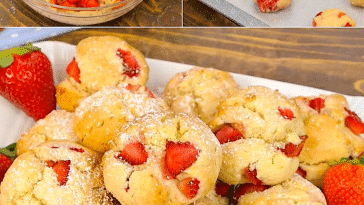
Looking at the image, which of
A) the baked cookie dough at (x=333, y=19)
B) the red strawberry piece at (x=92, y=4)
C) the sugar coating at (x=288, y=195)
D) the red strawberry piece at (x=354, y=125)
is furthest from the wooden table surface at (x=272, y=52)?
the sugar coating at (x=288, y=195)

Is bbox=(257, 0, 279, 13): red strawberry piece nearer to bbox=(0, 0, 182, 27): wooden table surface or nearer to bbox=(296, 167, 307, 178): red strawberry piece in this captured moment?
bbox=(0, 0, 182, 27): wooden table surface

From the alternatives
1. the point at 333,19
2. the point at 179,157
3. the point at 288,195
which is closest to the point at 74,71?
the point at 179,157

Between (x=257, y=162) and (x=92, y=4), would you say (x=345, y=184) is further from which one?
(x=92, y=4)

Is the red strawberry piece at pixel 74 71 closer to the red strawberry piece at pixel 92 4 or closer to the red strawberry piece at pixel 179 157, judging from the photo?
the red strawberry piece at pixel 92 4

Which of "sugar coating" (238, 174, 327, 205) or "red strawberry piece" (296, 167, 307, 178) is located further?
"red strawberry piece" (296, 167, 307, 178)

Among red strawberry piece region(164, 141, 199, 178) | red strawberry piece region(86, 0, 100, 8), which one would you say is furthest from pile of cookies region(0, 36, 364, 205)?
red strawberry piece region(86, 0, 100, 8)

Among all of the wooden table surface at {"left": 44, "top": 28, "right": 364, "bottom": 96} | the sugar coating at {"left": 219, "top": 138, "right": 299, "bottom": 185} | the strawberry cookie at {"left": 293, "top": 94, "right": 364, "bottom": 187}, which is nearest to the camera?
the sugar coating at {"left": 219, "top": 138, "right": 299, "bottom": 185}
